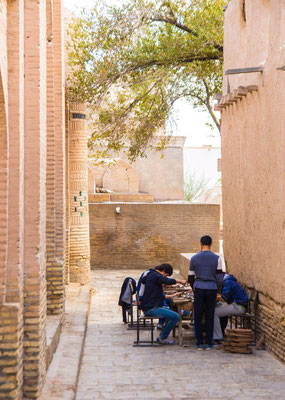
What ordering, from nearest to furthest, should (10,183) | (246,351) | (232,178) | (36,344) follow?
(10,183) < (36,344) < (246,351) < (232,178)

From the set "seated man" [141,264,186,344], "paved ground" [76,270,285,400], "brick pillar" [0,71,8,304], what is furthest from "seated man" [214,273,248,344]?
"brick pillar" [0,71,8,304]

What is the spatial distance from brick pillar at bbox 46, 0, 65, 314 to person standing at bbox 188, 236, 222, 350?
214 centimetres

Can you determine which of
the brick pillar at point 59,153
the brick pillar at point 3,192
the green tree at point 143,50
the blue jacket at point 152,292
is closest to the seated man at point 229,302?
the blue jacket at point 152,292

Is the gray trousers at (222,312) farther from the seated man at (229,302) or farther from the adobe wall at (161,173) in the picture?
the adobe wall at (161,173)

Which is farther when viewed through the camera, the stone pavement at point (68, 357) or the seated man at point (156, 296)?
the seated man at point (156, 296)

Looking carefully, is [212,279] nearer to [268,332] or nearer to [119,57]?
[268,332]

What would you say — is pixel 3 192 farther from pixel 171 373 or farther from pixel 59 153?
pixel 59 153

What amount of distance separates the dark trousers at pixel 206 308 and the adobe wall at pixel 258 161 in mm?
746

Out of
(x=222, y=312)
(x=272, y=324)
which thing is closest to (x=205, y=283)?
(x=222, y=312)

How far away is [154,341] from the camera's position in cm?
911

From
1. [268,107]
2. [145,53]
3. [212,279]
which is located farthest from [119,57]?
[212,279]

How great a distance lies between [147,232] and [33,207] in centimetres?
1350

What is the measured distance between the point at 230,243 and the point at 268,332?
9.03ft

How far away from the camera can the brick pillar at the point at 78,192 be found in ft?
49.6
